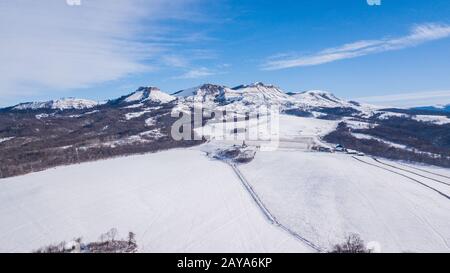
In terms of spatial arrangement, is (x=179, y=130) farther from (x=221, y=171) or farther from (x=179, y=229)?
(x=179, y=229)

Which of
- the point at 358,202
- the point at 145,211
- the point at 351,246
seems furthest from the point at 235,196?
the point at 351,246

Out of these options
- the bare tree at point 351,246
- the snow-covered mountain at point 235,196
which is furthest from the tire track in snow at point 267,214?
the bare tree at point 351,246

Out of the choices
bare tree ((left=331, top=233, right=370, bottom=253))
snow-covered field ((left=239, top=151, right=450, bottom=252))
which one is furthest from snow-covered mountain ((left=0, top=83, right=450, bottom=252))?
bare tree ((left=331, top=233, right=370, bottom=253))

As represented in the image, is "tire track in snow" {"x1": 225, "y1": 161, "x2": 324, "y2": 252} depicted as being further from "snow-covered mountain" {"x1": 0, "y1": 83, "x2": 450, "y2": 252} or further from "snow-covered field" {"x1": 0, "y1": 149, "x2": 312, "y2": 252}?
"snow-covered field" {"x1": 0, "y1": 149, "x2": 312, "y2": 252}

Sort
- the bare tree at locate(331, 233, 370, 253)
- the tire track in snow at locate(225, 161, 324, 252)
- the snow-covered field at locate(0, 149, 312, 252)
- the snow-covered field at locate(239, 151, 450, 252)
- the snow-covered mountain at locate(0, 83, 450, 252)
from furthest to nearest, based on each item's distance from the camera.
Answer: the snow-covered mountain at locate(0, 83, 450, 252) → the snow-covered field at locate(239, 151, 450, 252) → the snow-covered field at locate(0, 149, 312, 252) → the tire track in snow at locate(225, 161, 324, 252) → the bare tree at locate(331, 233, 370, 253)

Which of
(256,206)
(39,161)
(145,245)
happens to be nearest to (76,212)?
(145,245)

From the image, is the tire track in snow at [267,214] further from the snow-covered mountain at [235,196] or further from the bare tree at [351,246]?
the bare tree at [351,246]

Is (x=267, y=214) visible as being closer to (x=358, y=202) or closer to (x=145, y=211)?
(x=358, y=202)
